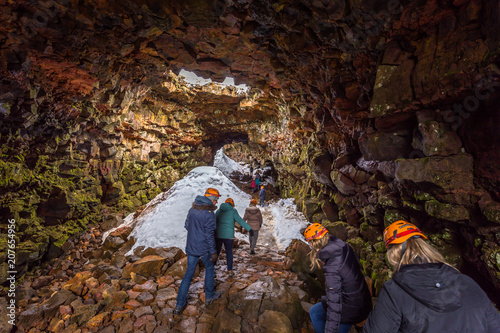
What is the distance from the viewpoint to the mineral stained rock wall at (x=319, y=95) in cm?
370

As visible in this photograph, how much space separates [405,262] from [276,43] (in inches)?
278

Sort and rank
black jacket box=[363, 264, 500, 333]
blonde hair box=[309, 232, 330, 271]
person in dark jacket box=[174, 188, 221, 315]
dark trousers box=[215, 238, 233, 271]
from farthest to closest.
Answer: dark trousers box=[215, 238, 233, 271] → person in dark jacket box=[174, 188, 221, 315] → blonde hair box=[309, 232, 330, 271] → black jacket box=[363, 264, 500, 333]

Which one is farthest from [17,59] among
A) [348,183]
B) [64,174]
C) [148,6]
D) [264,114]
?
[264,114]

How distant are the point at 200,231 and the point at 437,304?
3.68 meters

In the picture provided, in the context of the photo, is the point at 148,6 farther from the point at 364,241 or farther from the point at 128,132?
the point at 128,132

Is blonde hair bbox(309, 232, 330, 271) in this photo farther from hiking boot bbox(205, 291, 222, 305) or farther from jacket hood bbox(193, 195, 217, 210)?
hiking boot bbox(205, 291, 222, 305)

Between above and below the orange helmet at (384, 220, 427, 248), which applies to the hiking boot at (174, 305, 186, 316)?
below

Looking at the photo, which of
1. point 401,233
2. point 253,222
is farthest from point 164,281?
point 401,233

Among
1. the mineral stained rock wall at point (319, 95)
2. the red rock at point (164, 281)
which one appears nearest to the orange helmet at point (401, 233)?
the mineral stained rock wall at point (319, 95)

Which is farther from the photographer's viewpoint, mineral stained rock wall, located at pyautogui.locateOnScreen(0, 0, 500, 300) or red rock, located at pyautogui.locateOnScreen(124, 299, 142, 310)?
red rock, located at pyautogui.locateOnScreen(124, 299, 142, 310)

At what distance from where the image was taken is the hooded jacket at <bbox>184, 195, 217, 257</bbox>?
4141mm

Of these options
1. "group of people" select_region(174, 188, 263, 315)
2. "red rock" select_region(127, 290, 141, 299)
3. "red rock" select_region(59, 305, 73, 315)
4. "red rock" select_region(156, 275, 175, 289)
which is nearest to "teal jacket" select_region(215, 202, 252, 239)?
"group of people" select_region(174, 188, 263, 315)

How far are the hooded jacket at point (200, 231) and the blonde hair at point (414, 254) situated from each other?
325 centimetres

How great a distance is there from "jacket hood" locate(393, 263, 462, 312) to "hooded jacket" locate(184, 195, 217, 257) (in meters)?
3.36
